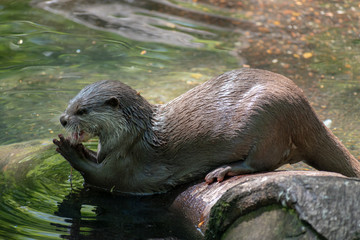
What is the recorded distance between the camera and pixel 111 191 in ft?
11.3

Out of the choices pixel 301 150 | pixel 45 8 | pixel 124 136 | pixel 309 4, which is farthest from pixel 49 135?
pixel 309 4

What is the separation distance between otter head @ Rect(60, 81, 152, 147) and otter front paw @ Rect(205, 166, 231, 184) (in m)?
0.52

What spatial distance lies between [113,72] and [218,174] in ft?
10.5

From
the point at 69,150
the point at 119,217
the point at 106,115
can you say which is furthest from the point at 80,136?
the point at 119,217

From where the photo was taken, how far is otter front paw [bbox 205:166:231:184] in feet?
10.1

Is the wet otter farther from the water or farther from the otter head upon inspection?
the water

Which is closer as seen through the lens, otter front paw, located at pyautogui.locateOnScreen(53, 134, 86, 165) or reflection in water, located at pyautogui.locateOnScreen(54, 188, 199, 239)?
reflection in water, located at pyautogui.locateOnScreen(54, 188, 199, 239)

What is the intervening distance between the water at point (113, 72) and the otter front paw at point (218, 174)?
0.89 feet

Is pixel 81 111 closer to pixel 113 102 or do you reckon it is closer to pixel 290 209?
pixel 113 102

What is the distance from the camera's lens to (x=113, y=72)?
19.9 ft

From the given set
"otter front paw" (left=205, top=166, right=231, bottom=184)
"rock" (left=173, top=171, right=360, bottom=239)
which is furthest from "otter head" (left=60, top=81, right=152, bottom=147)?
"rock" (left=173, top=171, right=360, bottom=239)

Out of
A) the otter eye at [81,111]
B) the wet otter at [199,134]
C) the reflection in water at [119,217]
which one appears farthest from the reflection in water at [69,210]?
the otter eye at [81,111]

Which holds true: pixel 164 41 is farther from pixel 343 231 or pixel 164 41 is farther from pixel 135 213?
pixel 343 231

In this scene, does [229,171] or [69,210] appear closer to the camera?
[229,171]
